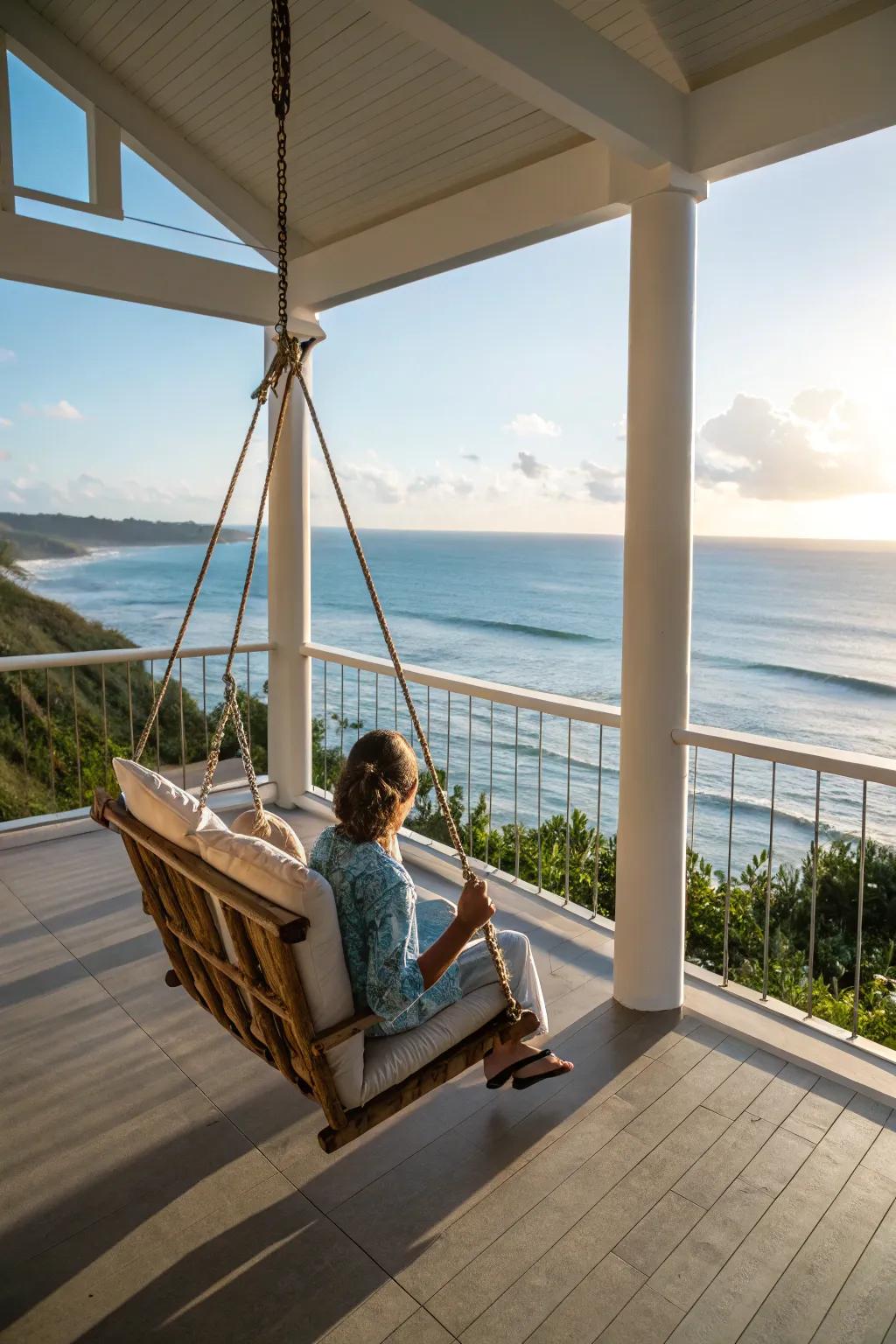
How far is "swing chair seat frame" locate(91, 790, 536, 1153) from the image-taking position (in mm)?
1840

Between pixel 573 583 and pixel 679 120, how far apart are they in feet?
90.5

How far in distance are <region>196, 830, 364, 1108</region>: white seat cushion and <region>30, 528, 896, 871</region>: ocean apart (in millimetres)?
12880

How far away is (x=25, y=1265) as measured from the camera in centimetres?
196

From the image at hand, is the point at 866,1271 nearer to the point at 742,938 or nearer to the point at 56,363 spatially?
the point at 742,938

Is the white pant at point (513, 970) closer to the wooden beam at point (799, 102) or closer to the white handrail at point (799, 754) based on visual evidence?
the white handrail at point (799, 754)

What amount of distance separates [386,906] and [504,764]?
19.4 meters

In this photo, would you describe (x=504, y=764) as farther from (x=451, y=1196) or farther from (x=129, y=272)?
(x=451, y=1196)

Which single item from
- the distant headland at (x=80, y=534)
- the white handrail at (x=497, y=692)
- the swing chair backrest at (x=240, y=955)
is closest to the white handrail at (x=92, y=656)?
the white handrail at (x=497, y=692)

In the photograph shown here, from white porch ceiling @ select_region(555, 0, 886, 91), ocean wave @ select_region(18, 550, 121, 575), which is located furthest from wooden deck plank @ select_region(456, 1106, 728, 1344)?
ocean wave @ select_region(18, 550, 121, 575)

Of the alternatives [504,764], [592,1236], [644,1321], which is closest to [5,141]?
[592,1236]

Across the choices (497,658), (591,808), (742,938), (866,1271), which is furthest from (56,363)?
(866,1271)

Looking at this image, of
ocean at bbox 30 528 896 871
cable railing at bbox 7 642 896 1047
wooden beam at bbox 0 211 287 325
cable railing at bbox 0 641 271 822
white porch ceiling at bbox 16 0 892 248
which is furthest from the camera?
ocean at bbox 30 528 896 871

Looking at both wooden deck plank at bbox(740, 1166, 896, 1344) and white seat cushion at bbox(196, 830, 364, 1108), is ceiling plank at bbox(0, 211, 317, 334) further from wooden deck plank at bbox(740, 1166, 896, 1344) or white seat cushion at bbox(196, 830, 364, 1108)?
wooden deck plank at bbox(740, 1166, 896, 1344)

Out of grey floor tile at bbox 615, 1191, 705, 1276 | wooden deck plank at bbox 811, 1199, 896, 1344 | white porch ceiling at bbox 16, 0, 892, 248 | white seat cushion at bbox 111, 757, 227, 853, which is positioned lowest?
wooden deck plank at bbox 811, 1199, 896, 1344
